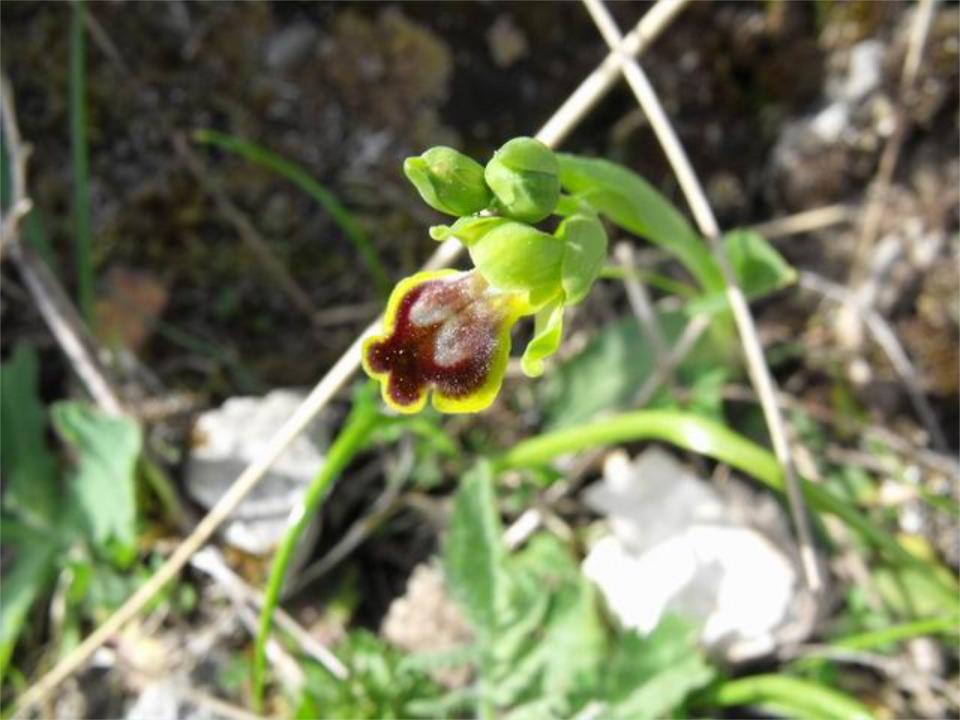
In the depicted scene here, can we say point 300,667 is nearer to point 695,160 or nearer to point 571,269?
point 571,269

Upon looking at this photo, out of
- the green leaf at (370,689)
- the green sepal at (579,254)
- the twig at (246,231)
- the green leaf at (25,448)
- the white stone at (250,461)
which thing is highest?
the twig at (246,231)

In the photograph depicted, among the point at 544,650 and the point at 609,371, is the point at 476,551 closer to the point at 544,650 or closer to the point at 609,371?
the point at 544,650

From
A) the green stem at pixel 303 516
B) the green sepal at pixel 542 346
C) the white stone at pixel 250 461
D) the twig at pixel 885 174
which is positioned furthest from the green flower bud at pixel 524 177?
the twig at pixel 885 174

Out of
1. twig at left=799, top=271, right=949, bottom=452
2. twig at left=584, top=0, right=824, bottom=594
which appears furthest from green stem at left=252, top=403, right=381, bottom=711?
twig at left=799, top=271, right=949, bottom=452

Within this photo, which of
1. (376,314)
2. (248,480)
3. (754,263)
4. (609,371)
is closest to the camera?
(248,480)

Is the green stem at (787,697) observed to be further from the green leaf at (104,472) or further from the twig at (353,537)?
the green leaf at (104,472)

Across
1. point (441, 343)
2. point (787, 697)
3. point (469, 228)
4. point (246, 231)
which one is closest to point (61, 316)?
point (246, 231)

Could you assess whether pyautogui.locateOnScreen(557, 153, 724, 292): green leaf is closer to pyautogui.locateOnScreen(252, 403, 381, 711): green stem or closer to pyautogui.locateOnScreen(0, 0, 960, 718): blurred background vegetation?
pyautogui.locateOnScreen(0, 0, 960, 718): blurred background vegetation
